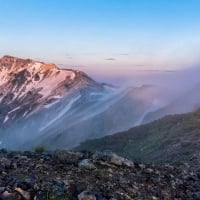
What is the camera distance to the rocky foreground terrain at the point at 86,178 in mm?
12516

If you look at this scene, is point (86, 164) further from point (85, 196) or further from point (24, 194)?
point (24, 194)

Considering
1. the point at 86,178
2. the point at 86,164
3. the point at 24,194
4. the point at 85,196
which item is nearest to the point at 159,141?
the point at 86,164

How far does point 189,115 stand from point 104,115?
245 ft

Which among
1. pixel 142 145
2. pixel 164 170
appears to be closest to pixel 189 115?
pixel 142 145

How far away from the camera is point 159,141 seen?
47969 mm

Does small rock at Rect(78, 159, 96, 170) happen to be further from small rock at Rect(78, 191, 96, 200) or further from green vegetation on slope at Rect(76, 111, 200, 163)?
green vegetation on slope at Rect(76, 111, 200, 163)

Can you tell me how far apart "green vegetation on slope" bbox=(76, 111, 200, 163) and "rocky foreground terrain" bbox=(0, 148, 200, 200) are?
17217mm

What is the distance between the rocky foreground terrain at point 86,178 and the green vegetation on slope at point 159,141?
56.5ft

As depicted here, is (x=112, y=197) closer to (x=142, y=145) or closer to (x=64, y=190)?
(x=64, y=190)

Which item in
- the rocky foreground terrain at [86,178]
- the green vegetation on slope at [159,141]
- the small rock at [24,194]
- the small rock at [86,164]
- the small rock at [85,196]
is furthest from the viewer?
the green vegetation on slope at [159,141]

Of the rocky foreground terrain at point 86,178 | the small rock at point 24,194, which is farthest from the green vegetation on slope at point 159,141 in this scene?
the small rock at point 24,194

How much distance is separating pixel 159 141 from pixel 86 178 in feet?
114

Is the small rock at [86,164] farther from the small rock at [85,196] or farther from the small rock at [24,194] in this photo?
the small rock at [24,194]

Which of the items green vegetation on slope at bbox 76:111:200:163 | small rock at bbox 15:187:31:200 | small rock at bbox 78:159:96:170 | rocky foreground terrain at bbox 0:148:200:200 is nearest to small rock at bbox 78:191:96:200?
rocky foreground terrain at bbox 0:148:200:200
